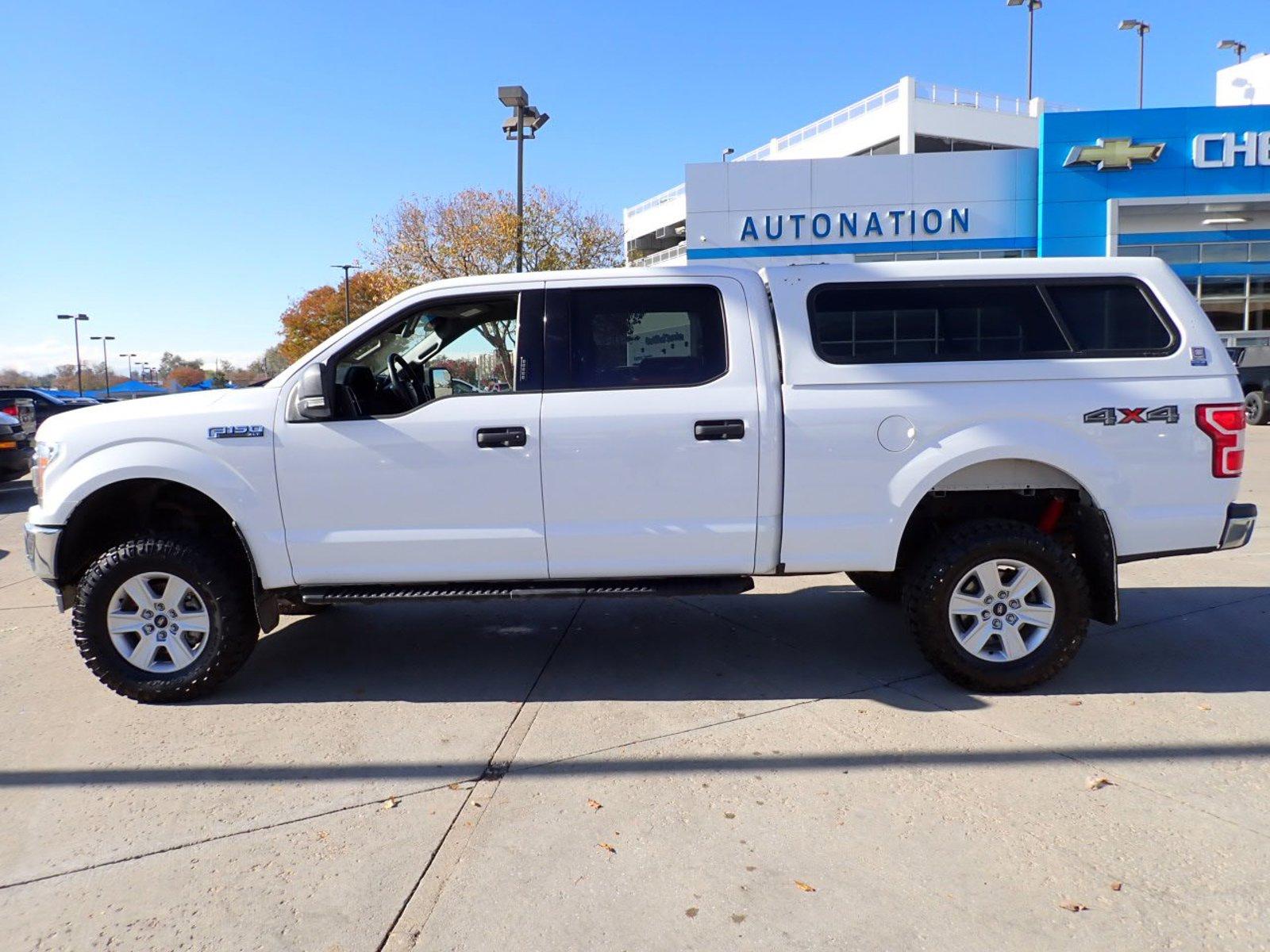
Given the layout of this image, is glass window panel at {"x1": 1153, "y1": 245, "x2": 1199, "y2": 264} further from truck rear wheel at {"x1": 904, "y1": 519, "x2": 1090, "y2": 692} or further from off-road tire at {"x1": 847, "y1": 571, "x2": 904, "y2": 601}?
truck rear wheel at {"x1": 904, "y1": 519, "x2": 1090, "y2": 692}

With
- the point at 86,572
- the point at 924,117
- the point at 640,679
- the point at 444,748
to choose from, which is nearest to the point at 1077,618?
the point at 640,679

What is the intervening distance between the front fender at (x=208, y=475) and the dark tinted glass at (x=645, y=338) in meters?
1.50

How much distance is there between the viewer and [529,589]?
15.1 feet

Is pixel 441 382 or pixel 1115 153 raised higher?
pixel 1115 153

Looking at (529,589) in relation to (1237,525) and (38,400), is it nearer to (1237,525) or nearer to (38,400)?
(1237,525)

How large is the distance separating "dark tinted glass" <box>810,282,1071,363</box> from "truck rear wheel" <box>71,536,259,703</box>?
317 cm

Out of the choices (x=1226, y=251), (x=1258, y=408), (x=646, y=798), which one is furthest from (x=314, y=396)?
(x=1226, y=251)

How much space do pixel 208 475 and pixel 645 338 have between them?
2217mm

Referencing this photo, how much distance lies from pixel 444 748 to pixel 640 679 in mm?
1197

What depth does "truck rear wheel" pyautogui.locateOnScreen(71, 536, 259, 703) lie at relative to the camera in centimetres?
461

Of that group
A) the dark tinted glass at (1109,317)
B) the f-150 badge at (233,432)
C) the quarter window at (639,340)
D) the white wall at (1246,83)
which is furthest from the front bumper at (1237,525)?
the white wall at (1246,83)

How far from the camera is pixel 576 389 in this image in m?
4.60

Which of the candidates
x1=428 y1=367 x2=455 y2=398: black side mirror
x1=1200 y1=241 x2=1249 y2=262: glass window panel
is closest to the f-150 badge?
x1=428 y1=367 x2=455 y2=398: black side mirror

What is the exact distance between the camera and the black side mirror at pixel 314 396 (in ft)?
14.7
